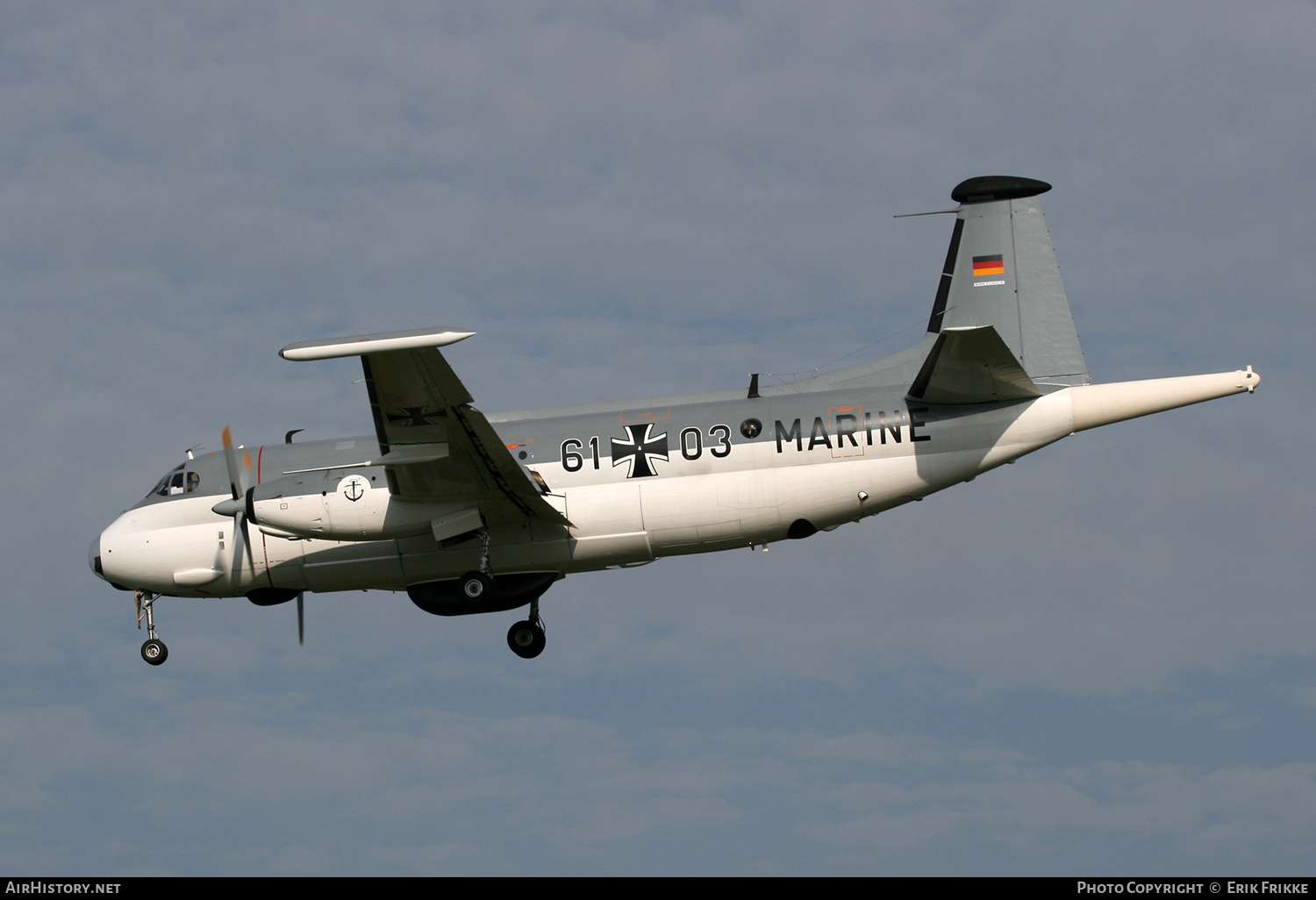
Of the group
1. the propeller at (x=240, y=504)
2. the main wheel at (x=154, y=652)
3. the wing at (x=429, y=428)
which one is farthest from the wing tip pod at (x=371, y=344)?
the main wheel at (x=154, y=652)

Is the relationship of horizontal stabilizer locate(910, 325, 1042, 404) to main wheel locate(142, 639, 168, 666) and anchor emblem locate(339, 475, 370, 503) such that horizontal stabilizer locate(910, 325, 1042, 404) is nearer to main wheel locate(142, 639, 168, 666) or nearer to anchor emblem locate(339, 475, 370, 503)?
anchor emblem locate(339, 475, 370, 503)

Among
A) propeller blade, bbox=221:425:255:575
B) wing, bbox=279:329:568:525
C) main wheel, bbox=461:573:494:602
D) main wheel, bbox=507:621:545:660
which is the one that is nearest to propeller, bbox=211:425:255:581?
propeller blade, bbox=221:425:255:575

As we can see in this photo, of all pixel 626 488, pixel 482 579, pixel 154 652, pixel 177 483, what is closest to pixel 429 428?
pixel 482 579

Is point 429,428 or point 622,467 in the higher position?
point 429,428

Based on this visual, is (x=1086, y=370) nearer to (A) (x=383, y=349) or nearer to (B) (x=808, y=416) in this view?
(B) (x=808, y=416)

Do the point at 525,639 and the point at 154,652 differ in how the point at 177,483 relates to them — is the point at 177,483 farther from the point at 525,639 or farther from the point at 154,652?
the point at 525,639

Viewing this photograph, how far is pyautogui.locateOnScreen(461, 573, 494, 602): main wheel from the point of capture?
27047 mm

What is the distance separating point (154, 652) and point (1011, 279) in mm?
18018

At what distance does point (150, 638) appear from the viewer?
94.9 ft

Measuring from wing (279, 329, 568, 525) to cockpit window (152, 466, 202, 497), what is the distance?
17.4 feet

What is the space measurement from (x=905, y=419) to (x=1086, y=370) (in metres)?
4.01

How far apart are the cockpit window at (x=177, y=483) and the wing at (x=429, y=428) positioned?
531cm
